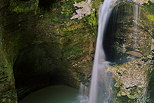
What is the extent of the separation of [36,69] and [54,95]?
3.29 ft

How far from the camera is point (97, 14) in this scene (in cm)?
604

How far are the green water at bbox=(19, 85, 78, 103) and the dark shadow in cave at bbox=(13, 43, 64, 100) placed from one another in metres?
0.16

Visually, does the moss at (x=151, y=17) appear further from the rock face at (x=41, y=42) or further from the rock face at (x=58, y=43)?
the rock face at (x=41, y=42)

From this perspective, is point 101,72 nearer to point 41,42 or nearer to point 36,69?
point 41,42

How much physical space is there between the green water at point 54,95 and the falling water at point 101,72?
875mm

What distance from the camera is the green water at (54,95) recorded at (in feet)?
21.6

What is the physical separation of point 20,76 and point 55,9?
92.3 inches

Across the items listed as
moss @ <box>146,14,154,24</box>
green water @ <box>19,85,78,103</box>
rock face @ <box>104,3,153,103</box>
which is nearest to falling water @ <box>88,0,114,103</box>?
rock face @ <box>104,3,153,103</box>

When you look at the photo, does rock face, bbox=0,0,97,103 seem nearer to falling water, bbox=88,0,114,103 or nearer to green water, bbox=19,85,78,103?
falling water, bbox=88,0,114,103

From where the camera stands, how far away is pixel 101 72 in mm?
5777

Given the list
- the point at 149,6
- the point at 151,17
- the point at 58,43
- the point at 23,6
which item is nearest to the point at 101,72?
the point at 58,43

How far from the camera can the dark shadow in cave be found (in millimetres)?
6105

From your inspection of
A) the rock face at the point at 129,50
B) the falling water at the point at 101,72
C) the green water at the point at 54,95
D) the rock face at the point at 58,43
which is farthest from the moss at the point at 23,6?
the green water at the point at 54,95

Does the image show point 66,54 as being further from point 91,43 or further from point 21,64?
point 21,64
